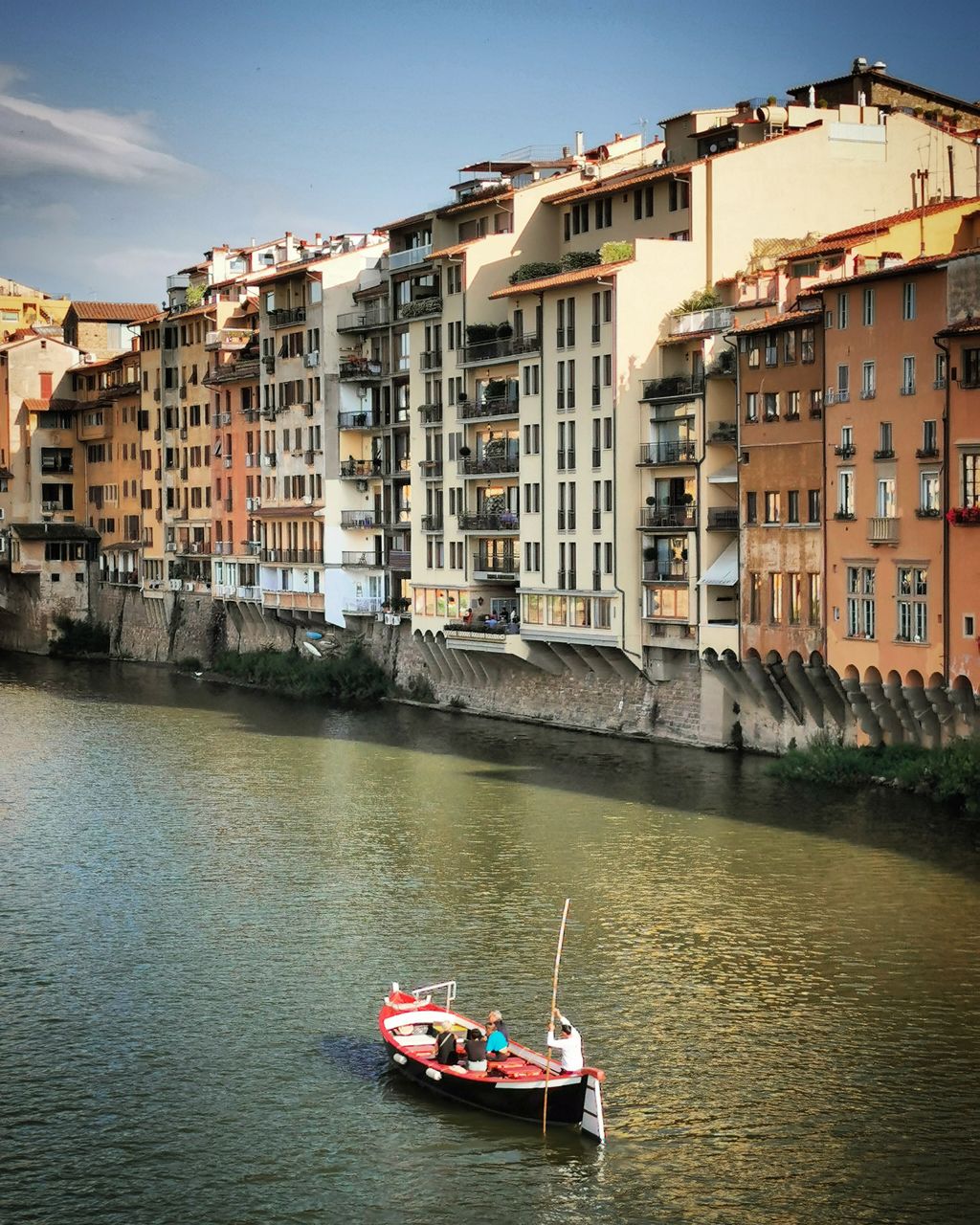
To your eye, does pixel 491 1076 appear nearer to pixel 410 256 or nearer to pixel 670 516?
pixel 670 516

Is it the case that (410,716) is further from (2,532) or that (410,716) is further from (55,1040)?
(2,532)

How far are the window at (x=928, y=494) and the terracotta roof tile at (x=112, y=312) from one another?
3061 inches

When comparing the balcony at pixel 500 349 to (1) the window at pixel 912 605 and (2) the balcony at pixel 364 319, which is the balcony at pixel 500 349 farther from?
(1) the window at pixel 912 605

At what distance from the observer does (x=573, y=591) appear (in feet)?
214

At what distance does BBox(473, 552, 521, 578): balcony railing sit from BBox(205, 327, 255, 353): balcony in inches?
1100

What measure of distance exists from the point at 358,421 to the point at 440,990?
50.7 m


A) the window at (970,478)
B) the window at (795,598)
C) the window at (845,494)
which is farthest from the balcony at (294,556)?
the window at (970,478)

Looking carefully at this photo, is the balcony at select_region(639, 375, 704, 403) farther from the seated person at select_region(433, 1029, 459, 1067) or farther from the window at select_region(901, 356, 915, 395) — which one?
the seated person at select_region(433, 1029, 459, 1067)

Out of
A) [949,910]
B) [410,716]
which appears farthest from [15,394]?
[949,910]

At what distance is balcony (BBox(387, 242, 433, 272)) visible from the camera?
78.1 m

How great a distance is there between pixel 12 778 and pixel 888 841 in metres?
26.6

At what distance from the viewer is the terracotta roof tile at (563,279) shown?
62.4 metres

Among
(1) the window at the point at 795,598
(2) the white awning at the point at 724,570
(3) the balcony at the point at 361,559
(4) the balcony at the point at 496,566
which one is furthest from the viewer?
(3) the balcony at the point at 361,559

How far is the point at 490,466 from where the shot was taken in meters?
70.8
